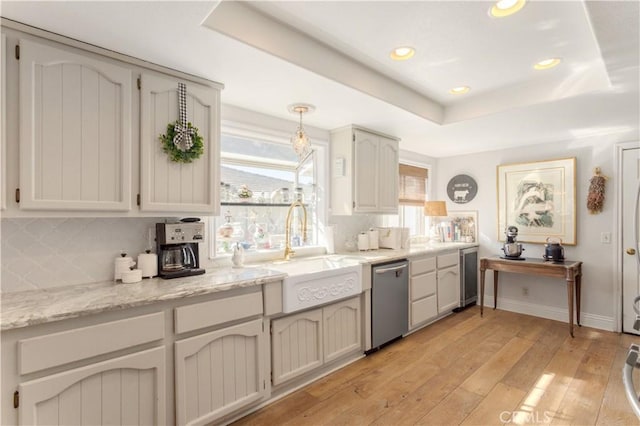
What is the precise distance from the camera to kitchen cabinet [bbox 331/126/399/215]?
3.24 metres

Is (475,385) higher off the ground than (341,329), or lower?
lower

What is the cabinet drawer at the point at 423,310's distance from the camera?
3.37m

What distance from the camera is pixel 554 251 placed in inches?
145

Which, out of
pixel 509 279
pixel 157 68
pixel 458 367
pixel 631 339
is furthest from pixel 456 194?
pixel 157 68

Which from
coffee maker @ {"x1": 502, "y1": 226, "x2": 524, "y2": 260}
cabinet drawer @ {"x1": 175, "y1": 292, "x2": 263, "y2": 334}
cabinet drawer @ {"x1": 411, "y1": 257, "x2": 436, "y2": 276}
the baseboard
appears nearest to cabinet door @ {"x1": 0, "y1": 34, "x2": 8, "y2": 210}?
cabinet drawer @ {"x1": 175, "y1": 292, "x2": 263, "y2": 334}

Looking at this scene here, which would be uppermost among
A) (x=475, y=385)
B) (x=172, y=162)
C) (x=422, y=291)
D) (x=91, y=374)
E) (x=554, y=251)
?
(x=172, y=162)

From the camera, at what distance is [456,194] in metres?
4.79

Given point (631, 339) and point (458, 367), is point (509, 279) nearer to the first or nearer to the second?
point (631, 339)

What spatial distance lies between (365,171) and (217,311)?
2.10 metres

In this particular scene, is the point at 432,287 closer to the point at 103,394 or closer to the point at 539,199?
the point at 539,199

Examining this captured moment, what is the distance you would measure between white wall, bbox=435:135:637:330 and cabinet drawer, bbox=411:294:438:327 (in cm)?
129

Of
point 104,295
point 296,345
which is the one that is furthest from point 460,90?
point 104,295

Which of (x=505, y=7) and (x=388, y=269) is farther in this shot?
(x=388, y=269)

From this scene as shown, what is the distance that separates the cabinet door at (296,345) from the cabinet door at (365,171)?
1.31 meters
